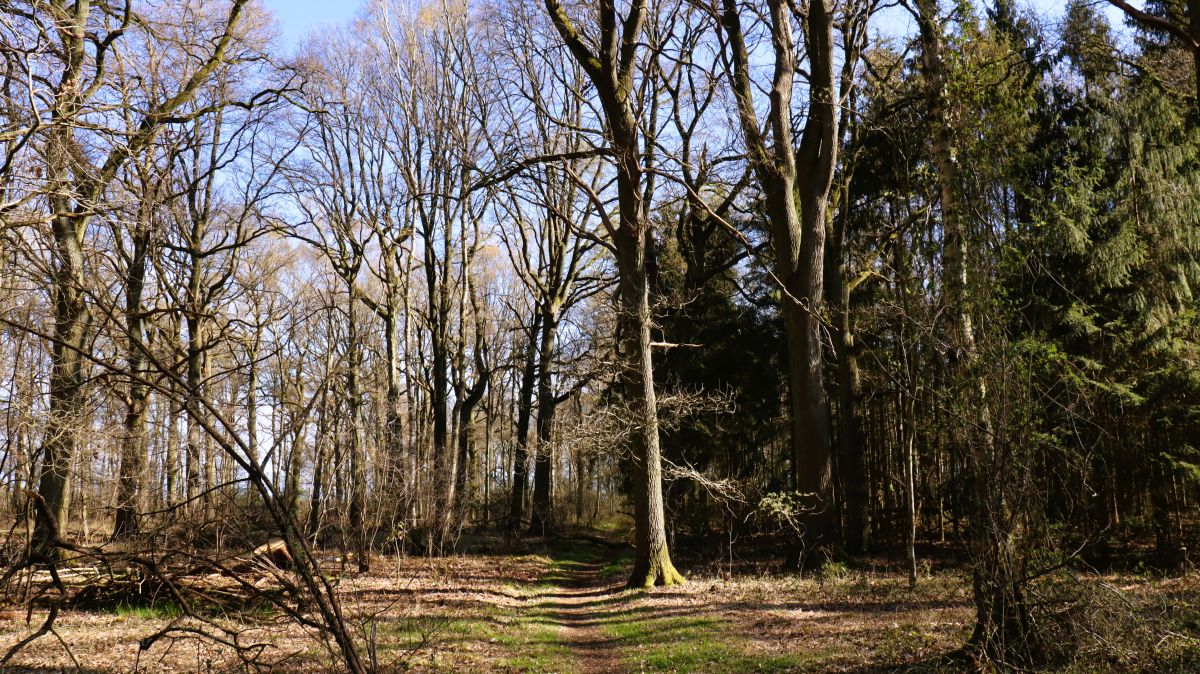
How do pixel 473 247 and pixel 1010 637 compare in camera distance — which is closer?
pixel 1010 637

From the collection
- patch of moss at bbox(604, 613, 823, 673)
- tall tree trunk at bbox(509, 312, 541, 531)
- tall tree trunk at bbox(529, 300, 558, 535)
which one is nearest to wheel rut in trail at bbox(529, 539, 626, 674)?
patch of moss at bbox(604, 613, 823, 673)

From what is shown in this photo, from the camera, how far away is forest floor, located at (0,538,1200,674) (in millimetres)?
7945

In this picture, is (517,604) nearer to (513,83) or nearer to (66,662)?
(66,662)

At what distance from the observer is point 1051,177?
15969mm

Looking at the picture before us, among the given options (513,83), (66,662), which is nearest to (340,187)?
(513,83)

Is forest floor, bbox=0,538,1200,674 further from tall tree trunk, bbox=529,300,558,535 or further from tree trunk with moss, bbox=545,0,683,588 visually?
tall tree trunk, bbox=529,300,558,535

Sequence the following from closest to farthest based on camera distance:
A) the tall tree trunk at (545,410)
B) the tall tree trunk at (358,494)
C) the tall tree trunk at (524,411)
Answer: the tall tree trunk at (358,494)
the tall tree trunk at (545,410)
the tall tree trunk at (524,411)

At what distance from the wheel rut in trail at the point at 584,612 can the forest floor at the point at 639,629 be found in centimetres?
4

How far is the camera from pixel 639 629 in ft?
35.8

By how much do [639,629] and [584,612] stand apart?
2.70 m

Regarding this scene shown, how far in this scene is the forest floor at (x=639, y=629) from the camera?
795 cm

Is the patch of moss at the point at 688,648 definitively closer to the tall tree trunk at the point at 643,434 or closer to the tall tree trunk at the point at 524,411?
the tall tree trunk at the point at 643,434

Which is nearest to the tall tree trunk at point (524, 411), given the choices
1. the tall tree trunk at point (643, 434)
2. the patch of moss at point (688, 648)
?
the tall tree trunk at point (643, 434)

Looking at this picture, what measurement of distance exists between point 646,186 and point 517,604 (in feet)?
35.3
